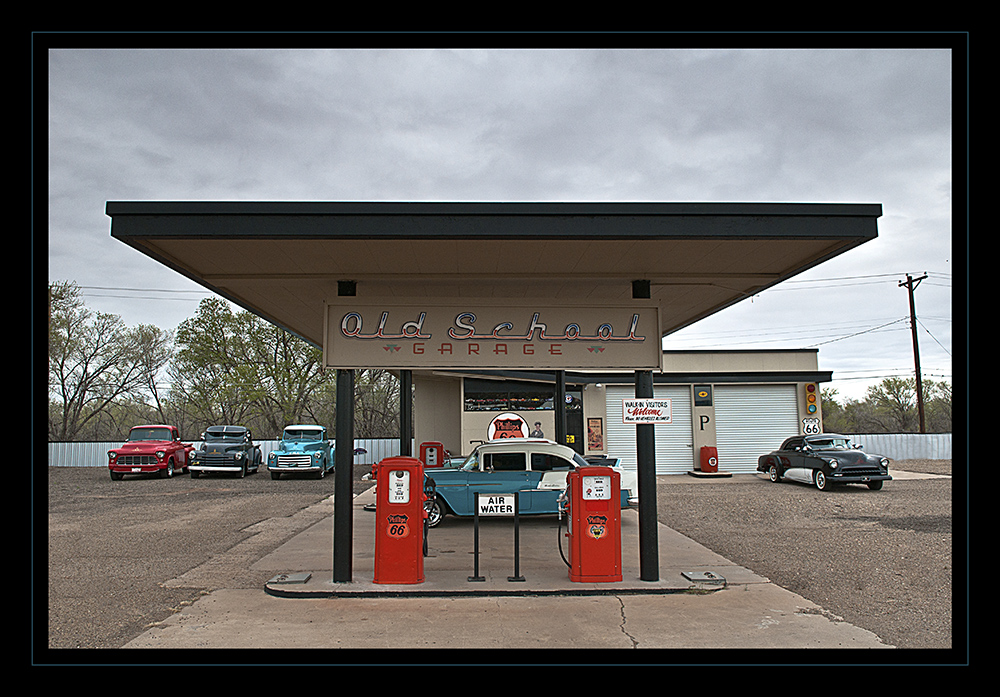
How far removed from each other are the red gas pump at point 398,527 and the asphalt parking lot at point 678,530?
186 centimetres

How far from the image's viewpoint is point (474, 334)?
8.15 m

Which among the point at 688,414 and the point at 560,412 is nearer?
the point at 560,412

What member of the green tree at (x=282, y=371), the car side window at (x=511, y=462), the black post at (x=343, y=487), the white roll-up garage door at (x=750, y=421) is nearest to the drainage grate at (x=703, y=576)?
the black post at (x=343, y=487)

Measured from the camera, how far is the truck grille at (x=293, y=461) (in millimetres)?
24750

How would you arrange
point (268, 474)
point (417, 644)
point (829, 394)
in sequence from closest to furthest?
point (417, 644) → point (268, 474) → point (829, 394)

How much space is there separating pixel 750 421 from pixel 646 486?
821 inches

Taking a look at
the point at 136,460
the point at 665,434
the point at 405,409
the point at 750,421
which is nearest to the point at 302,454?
the point at 136,460

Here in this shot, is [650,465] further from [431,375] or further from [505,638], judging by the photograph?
[431,375]

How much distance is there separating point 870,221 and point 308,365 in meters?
42.8

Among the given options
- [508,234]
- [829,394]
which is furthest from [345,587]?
[829,394]

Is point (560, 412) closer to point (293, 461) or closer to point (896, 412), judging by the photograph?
point (293, 461)

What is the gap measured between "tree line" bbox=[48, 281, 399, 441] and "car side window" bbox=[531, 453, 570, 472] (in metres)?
31.3

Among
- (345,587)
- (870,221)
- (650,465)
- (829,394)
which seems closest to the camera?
(870,221)

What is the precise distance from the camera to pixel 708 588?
25.7 ft
